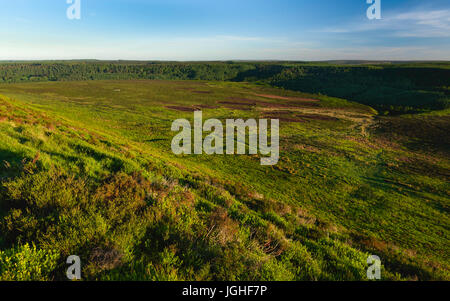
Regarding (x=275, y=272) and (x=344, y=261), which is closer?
(x=275, y=272)

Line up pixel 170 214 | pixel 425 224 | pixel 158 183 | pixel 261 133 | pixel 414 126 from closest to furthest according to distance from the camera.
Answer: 1. pixel 170 214
2. pixel 158 183
3. pixel 425 224
4. pixel 261 133
5. pixel 414 126
